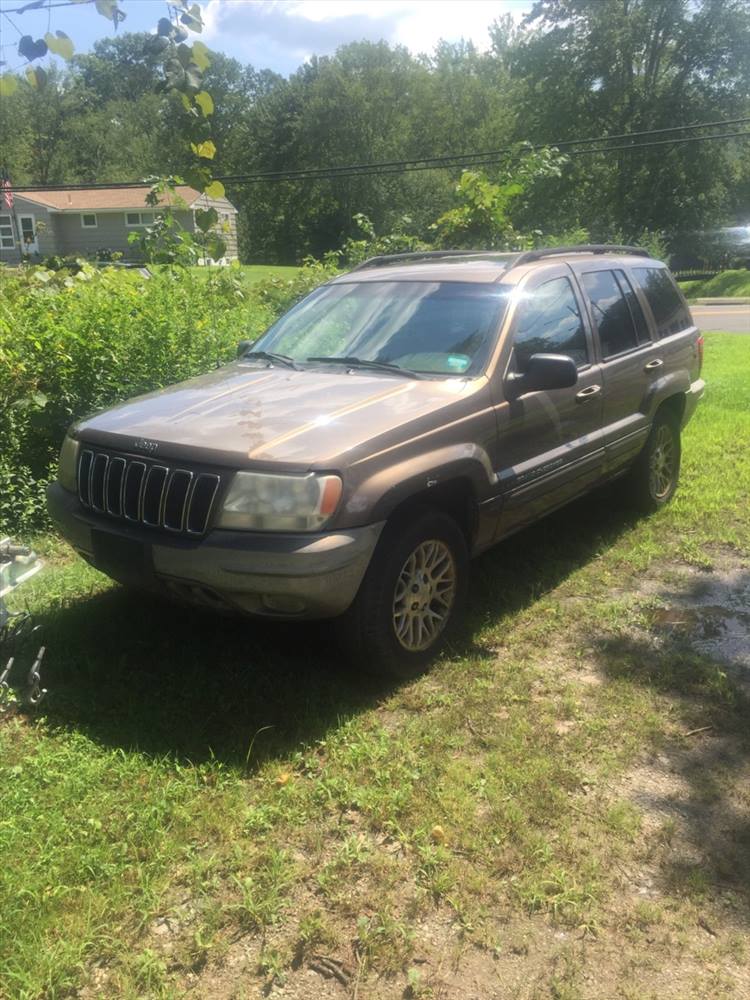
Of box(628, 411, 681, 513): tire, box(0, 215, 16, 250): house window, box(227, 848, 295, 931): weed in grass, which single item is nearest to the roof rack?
box(628, 411, 681, 513): tire

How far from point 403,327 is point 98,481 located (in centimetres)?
181

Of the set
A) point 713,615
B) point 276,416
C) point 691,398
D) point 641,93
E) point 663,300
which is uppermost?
point 641,93

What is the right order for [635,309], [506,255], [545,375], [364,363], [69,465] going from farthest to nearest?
1. [635,309]
2. [506,255]
3. [364,363]
4. [545,375]
5. [69,465]

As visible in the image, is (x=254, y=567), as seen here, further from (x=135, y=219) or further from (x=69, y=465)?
(x=135, y=219)

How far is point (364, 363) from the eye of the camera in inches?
172

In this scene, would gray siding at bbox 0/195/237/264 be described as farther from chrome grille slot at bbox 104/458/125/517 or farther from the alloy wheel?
the alloy wheel

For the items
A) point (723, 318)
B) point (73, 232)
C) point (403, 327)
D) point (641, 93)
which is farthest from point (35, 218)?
point (403, 327)

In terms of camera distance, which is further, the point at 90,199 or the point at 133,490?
the point at 90,199

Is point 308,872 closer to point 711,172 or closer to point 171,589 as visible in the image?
point 171,589

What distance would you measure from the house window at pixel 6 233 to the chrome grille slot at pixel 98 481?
4653 cm

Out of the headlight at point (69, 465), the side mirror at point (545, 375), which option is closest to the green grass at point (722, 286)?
the side mirror at point (545, 375)

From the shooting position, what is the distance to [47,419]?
5.86 m

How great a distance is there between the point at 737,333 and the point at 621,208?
24230 mm

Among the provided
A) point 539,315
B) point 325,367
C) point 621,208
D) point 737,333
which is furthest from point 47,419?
point 621,208
